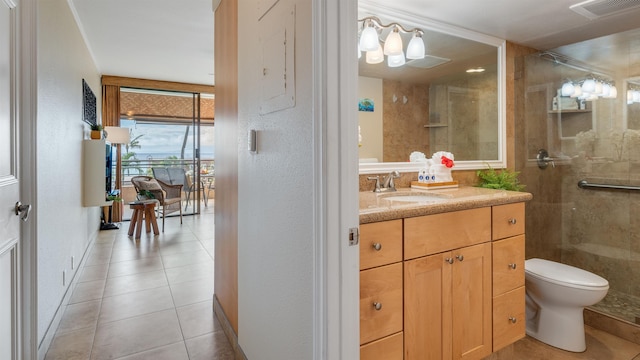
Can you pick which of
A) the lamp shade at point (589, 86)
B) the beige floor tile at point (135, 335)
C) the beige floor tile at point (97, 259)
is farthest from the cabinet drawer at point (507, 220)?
the beige floor tile at point (97, 259)

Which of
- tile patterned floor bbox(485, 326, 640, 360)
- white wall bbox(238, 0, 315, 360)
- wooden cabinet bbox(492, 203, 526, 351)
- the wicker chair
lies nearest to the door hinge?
white wall bbox(238, 0, 315, 360)

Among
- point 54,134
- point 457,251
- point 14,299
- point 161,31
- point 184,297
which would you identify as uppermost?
point 161,31

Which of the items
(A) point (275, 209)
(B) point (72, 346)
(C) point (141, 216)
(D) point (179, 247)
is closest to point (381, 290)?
(A) point (275, 209)

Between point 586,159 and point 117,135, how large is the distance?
6.04m

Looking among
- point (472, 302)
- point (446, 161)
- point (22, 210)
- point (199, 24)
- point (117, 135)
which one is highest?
point (199, 24)

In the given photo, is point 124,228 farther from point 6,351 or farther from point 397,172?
Result: point 397,172

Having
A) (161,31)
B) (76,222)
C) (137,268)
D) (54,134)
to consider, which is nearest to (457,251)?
(54,134)

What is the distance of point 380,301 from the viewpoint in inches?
52.4

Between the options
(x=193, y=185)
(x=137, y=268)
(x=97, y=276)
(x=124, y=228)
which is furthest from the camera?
(x=193, y=185)

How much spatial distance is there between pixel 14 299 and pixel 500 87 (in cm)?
341

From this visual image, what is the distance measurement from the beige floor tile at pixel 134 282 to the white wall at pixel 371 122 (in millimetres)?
2203

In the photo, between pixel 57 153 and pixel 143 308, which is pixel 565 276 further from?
pixel 57 153

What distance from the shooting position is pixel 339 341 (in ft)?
3.43

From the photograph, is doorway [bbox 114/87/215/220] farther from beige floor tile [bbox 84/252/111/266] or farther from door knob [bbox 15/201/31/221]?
door knob [bbox 15/201/31/221]
